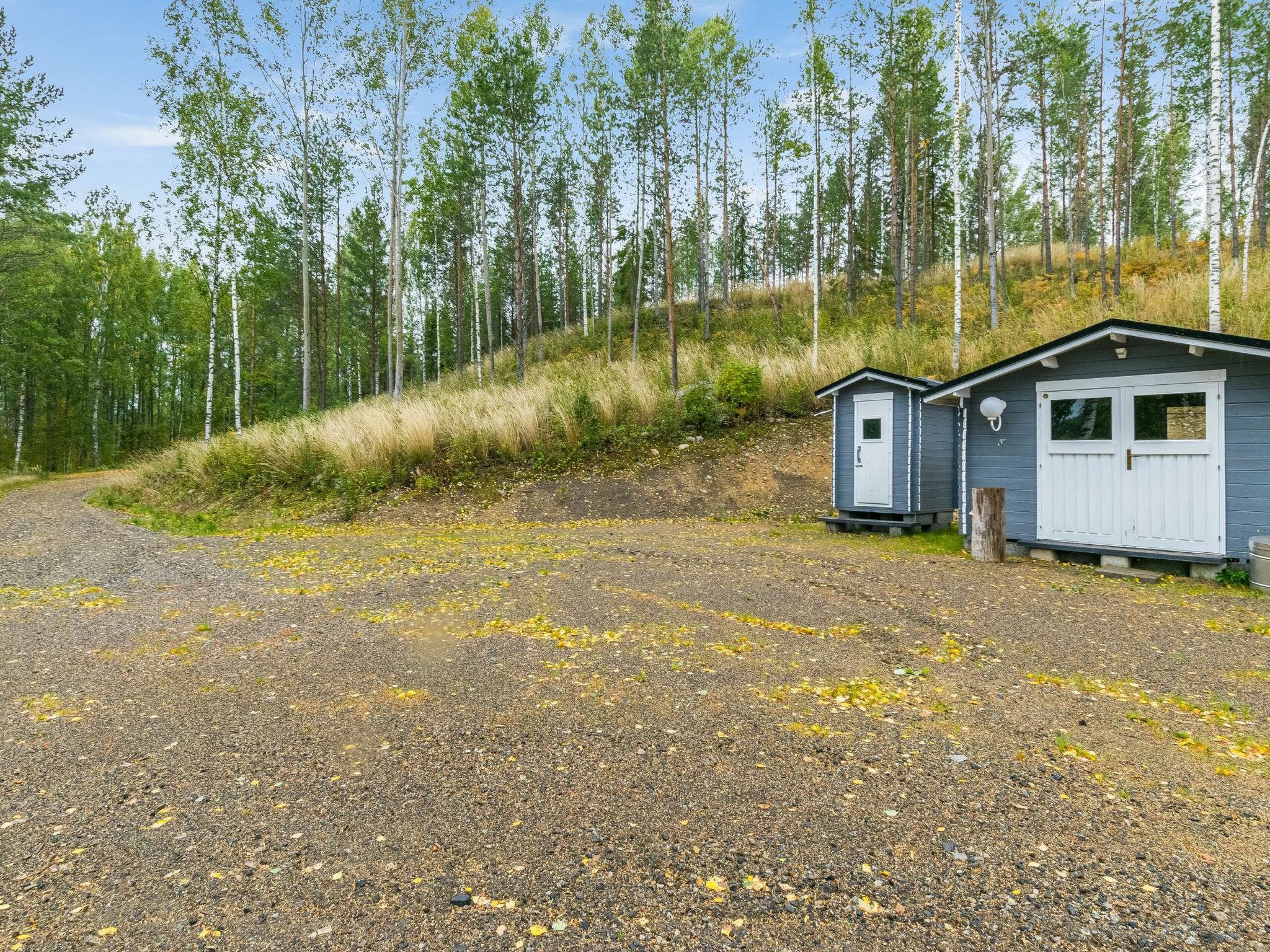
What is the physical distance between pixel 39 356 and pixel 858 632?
30.5 metres

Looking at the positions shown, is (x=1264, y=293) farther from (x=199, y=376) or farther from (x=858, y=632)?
(x=199, y=376)

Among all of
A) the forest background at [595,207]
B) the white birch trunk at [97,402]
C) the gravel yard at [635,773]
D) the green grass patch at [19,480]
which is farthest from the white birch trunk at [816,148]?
the white birch trunk at [97,402]

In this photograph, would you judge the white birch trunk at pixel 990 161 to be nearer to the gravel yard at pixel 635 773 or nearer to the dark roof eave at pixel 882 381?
the dark roof eave at pixel 882 381

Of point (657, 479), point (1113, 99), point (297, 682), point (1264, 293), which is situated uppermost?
point (1113, 99)

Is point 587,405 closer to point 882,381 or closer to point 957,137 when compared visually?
point 882,381

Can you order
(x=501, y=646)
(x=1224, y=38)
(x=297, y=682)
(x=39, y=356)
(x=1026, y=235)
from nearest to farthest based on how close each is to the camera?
(x=297, y=682), (x=501, y=646), (x=1224, y=38), (x=39, y=356), (x=1026, y=235)

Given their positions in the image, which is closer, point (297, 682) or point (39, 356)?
point (297, 682)

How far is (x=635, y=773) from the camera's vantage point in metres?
2.73

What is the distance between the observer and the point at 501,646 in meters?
4.46

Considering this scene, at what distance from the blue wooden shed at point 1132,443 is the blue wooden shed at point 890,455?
1296mm

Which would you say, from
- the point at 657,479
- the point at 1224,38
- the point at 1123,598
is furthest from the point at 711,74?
Answer: the point at 1123,598

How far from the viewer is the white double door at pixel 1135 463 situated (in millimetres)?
6695

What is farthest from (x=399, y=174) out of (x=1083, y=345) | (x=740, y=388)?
(x=1083, y=345)

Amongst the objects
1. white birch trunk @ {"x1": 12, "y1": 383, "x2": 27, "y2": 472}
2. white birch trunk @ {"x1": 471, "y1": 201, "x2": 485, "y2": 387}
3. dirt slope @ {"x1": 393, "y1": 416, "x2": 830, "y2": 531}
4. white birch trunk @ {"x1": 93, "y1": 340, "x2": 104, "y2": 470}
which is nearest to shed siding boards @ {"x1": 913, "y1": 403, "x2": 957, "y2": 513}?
dirt slope @ {"x1": 393, "y1": 416, "x2": 830, "y2": 531}
